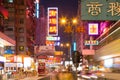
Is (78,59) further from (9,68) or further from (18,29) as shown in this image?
(18,29)

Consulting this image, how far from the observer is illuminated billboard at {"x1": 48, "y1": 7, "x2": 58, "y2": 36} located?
6600 cm

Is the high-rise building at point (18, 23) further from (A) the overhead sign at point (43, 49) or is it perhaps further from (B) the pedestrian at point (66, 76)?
(B) the pedestrian at point (66, 76)

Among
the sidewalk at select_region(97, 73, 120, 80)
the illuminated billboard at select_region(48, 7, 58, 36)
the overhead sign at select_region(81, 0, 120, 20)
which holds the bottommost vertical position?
the sidewalk at select_region(97, 73, 120, 80)

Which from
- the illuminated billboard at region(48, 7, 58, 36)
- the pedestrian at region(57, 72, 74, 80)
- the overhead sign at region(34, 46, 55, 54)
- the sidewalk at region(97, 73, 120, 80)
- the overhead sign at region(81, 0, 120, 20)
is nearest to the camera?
the pedestrian at region(57, 72, 74, 80)

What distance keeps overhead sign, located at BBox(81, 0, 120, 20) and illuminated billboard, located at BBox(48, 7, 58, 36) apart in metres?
42.0

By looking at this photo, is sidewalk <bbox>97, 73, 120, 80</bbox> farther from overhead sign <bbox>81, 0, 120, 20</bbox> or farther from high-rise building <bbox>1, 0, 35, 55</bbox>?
high-rise building <bbox>1, 0, 35, 55</bbox>

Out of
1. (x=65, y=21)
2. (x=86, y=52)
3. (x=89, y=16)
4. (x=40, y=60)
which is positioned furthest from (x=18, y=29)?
(x=89, y=16)

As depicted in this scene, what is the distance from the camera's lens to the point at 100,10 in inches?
925

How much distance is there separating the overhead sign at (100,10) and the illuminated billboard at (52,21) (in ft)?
138

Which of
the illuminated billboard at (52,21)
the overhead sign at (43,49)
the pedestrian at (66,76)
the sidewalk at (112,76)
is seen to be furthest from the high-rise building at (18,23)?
the pedestrian at (66,76)

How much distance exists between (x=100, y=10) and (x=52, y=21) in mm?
43221

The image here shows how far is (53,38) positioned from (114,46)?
66.8 metres

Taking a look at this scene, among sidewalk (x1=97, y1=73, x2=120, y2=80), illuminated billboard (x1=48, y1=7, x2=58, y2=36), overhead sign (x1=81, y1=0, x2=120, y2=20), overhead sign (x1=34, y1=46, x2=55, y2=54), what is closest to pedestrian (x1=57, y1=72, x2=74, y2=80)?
sidewalk (x1=97, y1=73, x2=120, y2=80)

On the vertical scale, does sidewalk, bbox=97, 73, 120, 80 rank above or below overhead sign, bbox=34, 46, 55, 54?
below
